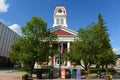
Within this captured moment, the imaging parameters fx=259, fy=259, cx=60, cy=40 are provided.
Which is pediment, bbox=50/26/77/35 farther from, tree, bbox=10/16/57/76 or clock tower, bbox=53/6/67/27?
tree, bbox=10/16/57/76

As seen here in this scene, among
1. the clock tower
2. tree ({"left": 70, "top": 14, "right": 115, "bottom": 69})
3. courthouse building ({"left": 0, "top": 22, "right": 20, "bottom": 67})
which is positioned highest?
the clock tower

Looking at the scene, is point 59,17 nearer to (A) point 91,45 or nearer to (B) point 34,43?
(A) point 91,45

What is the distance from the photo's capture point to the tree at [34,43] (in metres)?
43.0

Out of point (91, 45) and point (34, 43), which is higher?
point (34, 43)

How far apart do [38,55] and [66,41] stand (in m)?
35.5

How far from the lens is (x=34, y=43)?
43688 mm

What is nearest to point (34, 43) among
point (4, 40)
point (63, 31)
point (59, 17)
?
point (63, 31)

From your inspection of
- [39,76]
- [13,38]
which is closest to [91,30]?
[39,76]

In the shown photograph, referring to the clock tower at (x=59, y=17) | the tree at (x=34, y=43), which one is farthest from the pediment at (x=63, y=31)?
the tree at (x=34, y=43)

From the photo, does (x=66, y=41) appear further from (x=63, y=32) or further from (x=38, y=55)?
(x=38, y=55)

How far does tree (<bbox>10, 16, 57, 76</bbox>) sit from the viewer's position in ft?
141

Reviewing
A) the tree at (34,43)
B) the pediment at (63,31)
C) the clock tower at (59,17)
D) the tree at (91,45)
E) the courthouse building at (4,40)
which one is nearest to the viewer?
the tree at (34,43)

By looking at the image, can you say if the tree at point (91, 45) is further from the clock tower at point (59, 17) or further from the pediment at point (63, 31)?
the clock tower at point (59, 17)

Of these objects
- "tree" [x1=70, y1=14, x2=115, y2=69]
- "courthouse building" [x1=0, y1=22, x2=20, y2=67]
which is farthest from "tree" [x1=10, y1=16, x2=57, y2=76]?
"courthouse building" [x1=0, y1=22, x2=20, y2=67]
